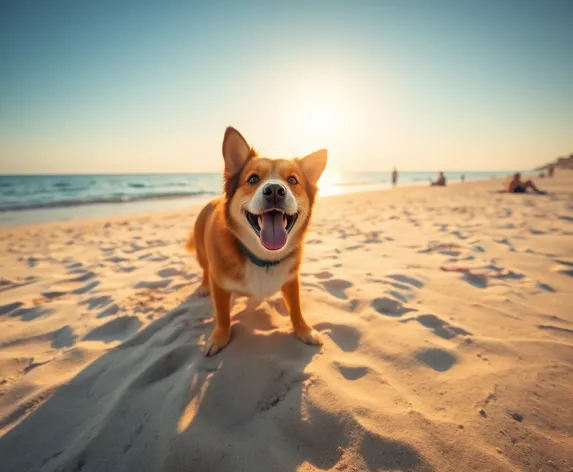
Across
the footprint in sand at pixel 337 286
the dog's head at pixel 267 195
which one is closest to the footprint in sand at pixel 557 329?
the footprint in sand at pixel 337 286

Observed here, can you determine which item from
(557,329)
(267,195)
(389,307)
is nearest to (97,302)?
(267,195)

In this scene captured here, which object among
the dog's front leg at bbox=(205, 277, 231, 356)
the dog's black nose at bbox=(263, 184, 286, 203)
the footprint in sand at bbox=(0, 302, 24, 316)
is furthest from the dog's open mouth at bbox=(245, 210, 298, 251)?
the footprint in sand at bbox=(0, 302, 24, 316)

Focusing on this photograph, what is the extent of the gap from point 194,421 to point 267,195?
142 centimetres

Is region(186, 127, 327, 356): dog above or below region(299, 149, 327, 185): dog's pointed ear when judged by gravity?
below

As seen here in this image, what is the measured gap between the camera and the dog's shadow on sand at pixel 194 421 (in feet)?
4.14

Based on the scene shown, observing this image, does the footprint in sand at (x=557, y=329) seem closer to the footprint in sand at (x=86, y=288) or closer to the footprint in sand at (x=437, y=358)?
the footprint in sand at (x=437, y=358)

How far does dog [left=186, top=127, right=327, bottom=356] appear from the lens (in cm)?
202

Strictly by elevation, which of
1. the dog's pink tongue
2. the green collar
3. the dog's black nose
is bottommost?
the green collar

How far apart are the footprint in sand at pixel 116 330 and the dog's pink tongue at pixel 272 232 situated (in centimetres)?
145

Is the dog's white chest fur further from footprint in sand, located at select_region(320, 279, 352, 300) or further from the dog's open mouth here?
footprint in sand, located at select_region(320, 279, 352, 300)

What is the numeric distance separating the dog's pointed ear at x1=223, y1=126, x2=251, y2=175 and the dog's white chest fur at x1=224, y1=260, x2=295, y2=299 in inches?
35.5

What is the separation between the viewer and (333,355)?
6.27 ft

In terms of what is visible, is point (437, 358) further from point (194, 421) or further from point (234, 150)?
point (234, 150)

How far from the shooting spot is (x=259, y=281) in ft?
6.95
